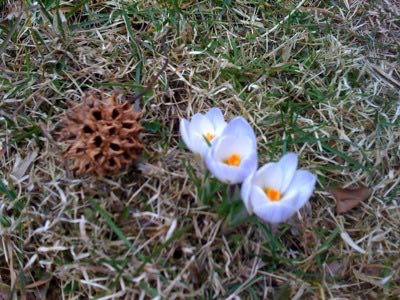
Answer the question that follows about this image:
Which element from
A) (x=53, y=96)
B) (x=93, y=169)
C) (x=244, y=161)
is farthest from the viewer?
(x=53, y=96)

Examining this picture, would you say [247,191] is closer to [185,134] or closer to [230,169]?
[230,169]

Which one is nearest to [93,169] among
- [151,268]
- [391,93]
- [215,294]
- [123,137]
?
[123,137]

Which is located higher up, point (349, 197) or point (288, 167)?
point (288, 167)

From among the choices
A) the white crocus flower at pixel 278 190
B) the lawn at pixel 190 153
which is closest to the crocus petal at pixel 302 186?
the white crocus flower at pixel 278 190

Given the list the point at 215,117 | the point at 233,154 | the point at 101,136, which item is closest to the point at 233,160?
the point at 233,154

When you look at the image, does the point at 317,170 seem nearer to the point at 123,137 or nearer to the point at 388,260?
the point at 388,260

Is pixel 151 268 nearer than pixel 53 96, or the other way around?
pixel 151 268

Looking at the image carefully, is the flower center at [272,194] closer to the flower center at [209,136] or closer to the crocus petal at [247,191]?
the crocus petal at [247,191]
